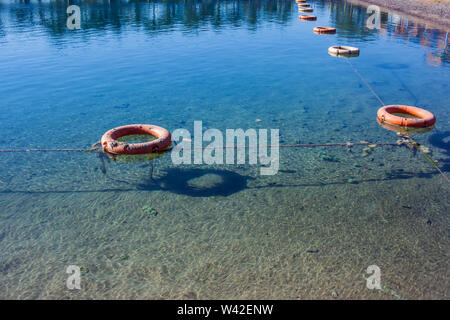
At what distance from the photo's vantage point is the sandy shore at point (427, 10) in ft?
78.4

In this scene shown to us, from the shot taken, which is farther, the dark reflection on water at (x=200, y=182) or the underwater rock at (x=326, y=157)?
the underwater rock at (x=326, y=157)

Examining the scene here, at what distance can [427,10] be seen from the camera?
26.3 meters

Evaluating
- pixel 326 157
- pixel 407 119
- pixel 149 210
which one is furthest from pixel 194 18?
pixel 149 210

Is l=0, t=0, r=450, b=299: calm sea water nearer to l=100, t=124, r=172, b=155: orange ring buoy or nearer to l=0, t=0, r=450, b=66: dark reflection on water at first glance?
l=100, t=124, r=172, b=155: orange ring buoy

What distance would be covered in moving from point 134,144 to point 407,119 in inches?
249

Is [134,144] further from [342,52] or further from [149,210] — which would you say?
[342,52]

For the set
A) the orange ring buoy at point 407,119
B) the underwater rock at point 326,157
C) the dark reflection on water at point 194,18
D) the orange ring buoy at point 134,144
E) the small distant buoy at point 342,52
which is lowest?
the underwater rock at point 326,157

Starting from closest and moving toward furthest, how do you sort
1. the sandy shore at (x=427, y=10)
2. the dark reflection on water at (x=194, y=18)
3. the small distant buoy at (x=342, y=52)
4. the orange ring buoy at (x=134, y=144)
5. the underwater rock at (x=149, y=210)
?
the underwater rock at (x=149, y=210), the orange ring buoy at (x=134, y=144), the small distant buoy at (x=342, y=52), the dark reflection on water at (x=194, y=18), the sandy shore at (x=427, y=10)

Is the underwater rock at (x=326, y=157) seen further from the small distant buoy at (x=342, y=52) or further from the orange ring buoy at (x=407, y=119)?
the small distant buoy at (x=342, y=52)

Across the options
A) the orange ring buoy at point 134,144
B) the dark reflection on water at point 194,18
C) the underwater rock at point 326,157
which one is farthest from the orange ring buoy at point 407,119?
the dark reflection on water at point 194,18

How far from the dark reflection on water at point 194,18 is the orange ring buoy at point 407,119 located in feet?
27.2

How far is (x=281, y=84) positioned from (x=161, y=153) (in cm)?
698
